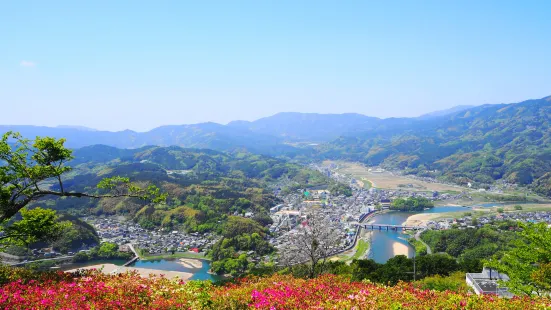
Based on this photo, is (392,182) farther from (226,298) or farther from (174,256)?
(226,298)

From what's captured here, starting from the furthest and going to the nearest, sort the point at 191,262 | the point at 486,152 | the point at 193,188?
1. the point at 486,152
2. the point at 193,188
3. the point at 191,262

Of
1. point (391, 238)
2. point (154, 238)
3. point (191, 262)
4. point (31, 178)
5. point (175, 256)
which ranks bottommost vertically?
point (391, 238)

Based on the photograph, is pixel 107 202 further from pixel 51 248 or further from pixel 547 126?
pixel 547 126

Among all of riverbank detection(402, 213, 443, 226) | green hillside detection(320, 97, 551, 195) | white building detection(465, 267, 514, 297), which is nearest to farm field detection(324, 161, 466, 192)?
green hillside detection(320, 97, 551, 195)

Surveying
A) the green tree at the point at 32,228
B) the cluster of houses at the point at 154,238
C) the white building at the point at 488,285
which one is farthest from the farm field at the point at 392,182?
the green tree at the point at 32,228

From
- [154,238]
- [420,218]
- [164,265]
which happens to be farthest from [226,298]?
[420,218]

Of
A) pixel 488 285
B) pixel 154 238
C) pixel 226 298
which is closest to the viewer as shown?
pixel 226 298

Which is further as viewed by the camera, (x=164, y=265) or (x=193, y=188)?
(x=193, y=188)
